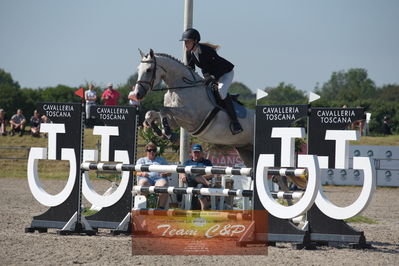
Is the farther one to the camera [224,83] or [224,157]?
[224,157]

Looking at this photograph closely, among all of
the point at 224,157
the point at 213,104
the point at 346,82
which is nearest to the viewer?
the point at 213,104

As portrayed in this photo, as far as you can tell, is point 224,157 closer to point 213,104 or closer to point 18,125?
point 18,125

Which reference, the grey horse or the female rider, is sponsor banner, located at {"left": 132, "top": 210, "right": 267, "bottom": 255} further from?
the female rider

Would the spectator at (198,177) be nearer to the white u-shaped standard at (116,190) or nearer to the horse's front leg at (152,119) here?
the white u-shaped standard at (116,190)

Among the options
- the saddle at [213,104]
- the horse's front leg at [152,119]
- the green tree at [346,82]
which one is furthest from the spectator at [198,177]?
the green tree at [346,82]

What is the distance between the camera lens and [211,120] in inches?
293

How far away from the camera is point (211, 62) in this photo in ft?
24.8

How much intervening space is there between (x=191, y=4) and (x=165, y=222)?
411 centimetres

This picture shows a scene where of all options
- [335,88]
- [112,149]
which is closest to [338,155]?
[112,149]

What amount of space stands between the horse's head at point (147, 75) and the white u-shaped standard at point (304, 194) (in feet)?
4.85

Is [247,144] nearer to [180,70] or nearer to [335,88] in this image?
[180,70]

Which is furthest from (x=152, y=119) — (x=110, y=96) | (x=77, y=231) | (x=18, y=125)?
(x=18, y=125)

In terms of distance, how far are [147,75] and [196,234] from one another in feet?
5.93

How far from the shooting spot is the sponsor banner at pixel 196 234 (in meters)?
6.11
